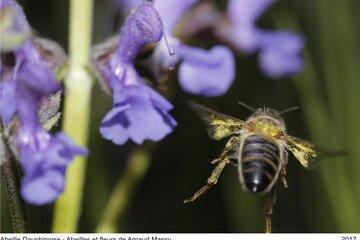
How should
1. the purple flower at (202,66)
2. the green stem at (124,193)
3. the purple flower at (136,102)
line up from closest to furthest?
the purple flower at (136,102)
the purple flower at (202,66)
the green stem at (124,193)

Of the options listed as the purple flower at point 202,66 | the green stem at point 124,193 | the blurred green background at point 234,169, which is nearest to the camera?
the purple flower at point 202,66

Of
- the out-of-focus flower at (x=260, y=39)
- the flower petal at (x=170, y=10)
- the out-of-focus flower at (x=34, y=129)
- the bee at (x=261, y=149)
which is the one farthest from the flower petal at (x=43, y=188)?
the out-of-focus flower at (x=260, y=39)

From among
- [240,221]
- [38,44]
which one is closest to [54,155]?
[38,44]

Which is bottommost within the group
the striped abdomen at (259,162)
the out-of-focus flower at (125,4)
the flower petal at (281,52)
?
the flower petal at (281,52)

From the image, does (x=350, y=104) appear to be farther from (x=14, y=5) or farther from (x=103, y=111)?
(x=14, y=5)

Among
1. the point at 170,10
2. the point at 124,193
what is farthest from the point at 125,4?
the point at 124,193

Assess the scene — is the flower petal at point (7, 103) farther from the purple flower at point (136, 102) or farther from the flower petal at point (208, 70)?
the flower petal at point (208, 70)

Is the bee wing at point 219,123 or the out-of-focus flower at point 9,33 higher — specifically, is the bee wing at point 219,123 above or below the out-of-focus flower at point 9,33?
below
